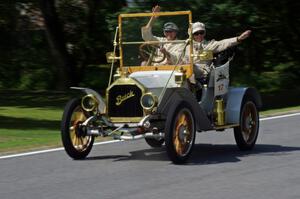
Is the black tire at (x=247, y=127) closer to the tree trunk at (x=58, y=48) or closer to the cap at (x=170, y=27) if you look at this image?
the cap at (x=170, y=27)

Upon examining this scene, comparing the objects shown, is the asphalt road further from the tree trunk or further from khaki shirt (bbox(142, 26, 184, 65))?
the tree trunk

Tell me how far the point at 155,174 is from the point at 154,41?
269cm

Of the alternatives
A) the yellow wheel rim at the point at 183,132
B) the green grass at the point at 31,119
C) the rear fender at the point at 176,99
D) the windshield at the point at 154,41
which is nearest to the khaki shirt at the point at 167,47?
the windshield at the point at 154,41

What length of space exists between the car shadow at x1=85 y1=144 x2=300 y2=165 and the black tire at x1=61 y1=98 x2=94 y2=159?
0.22 m

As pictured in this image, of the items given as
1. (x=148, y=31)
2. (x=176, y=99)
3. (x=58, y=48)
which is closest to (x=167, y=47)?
(x=148, y=31)

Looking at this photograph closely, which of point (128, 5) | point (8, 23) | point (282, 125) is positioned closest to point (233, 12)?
point (128, 5)

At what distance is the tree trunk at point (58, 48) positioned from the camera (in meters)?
28.7

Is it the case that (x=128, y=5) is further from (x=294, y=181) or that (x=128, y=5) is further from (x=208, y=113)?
(x=294, y=181)

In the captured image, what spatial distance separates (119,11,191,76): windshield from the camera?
1159 cm

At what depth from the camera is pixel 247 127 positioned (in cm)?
1223

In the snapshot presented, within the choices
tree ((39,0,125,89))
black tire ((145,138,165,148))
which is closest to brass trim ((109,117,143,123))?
black tire ((145,138,165,148))

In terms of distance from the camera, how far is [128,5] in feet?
73.3

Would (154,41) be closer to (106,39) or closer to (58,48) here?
(58,48)

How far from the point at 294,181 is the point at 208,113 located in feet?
8.74
